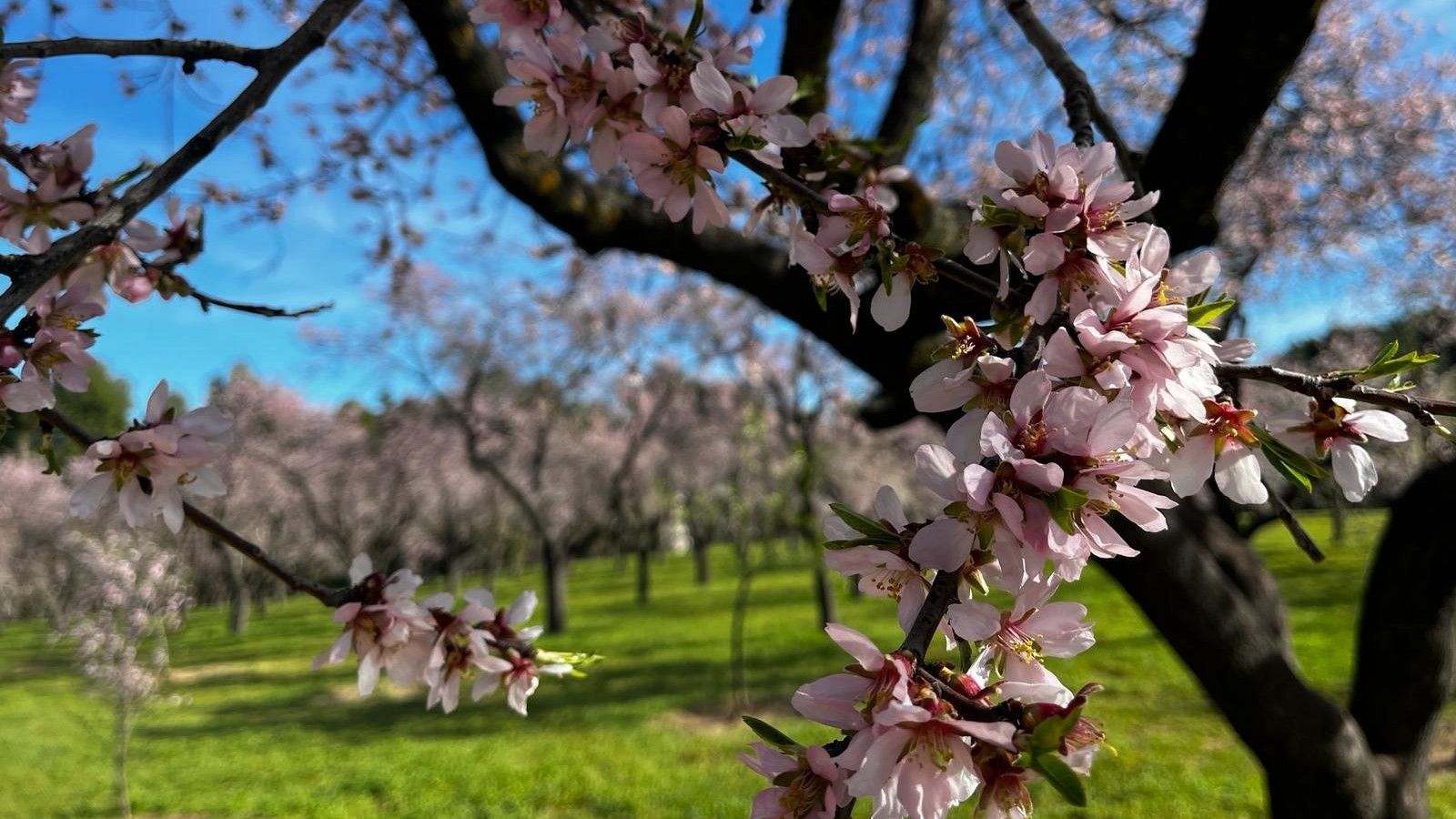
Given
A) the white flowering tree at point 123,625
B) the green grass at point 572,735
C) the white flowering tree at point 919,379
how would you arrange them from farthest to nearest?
the white flowering tree at point 123,625, the green grass at point 572,735, the white flowering tree at point 919,379

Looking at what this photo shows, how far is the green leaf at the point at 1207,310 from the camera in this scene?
2.58 feet

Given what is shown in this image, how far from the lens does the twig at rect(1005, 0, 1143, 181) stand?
1117 mm

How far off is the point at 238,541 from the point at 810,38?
2.69m

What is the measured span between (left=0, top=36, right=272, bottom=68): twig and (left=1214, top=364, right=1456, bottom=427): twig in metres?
1.27

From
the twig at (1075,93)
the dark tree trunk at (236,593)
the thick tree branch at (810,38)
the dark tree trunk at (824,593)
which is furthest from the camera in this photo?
the dark tree trunk at (236,593)

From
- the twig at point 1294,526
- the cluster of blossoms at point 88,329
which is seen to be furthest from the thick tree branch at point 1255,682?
the cluster of blossoms at point 88,329

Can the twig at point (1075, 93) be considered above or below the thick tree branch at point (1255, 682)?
above

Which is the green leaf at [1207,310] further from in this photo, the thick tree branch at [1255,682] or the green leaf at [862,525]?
the thick tree branch at [1255,682]

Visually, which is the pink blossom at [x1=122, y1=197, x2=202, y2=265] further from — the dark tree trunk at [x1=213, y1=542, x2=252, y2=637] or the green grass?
the dark tree trunk at [x1=213, y1=542, x2=252, y2=637]

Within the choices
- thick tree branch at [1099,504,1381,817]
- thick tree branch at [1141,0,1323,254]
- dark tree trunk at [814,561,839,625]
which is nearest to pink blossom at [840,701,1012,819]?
thick tree branch at [1141,0,1323,254]

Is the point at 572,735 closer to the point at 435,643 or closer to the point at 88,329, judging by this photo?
the point at 435,643

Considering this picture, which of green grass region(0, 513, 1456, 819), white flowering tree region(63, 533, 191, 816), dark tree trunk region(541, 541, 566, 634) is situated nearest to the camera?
green grass region(0, 513, 1456, 819)

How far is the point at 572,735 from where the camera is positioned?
830 cm

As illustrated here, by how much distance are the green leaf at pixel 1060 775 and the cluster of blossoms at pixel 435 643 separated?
0.82 meters
